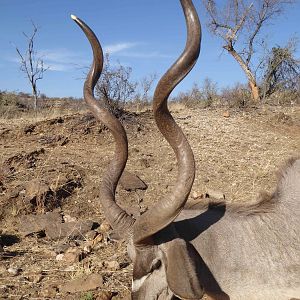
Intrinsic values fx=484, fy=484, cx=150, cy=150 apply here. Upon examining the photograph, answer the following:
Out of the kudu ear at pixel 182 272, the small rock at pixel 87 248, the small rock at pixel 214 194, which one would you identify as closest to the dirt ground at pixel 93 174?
the small rock at pixel 87 248

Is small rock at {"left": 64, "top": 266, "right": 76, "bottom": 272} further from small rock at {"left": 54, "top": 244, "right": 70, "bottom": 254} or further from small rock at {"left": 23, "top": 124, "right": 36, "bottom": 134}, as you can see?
small rock at {"left": 23, "top": 124, "right": 36, "bottom": 134}

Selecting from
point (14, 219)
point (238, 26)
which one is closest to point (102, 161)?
point (14, 219)

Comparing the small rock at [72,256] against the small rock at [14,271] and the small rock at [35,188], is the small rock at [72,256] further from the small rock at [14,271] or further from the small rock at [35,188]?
the small rock at [35,188]

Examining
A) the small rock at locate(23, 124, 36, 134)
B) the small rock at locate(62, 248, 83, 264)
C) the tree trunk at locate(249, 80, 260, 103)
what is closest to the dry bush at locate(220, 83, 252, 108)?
the tree trunk at locate(249, 80, 260, 103)

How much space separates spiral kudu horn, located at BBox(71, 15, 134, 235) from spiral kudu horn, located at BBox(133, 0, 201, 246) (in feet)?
1.14

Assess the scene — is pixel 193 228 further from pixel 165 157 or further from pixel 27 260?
pixel 165 157

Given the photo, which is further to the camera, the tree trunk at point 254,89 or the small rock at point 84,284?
the tree trunk at point 254,89

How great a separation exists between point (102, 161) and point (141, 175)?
0.82 m

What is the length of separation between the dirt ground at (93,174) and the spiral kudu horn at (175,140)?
1640 millimetres

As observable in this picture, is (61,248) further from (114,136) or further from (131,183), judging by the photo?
(114,136)

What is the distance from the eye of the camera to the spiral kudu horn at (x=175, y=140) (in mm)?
2916

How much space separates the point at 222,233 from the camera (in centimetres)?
345

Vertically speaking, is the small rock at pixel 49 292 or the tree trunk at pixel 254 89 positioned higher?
the tree trunk at pixel 254 89

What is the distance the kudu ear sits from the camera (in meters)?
3.11
